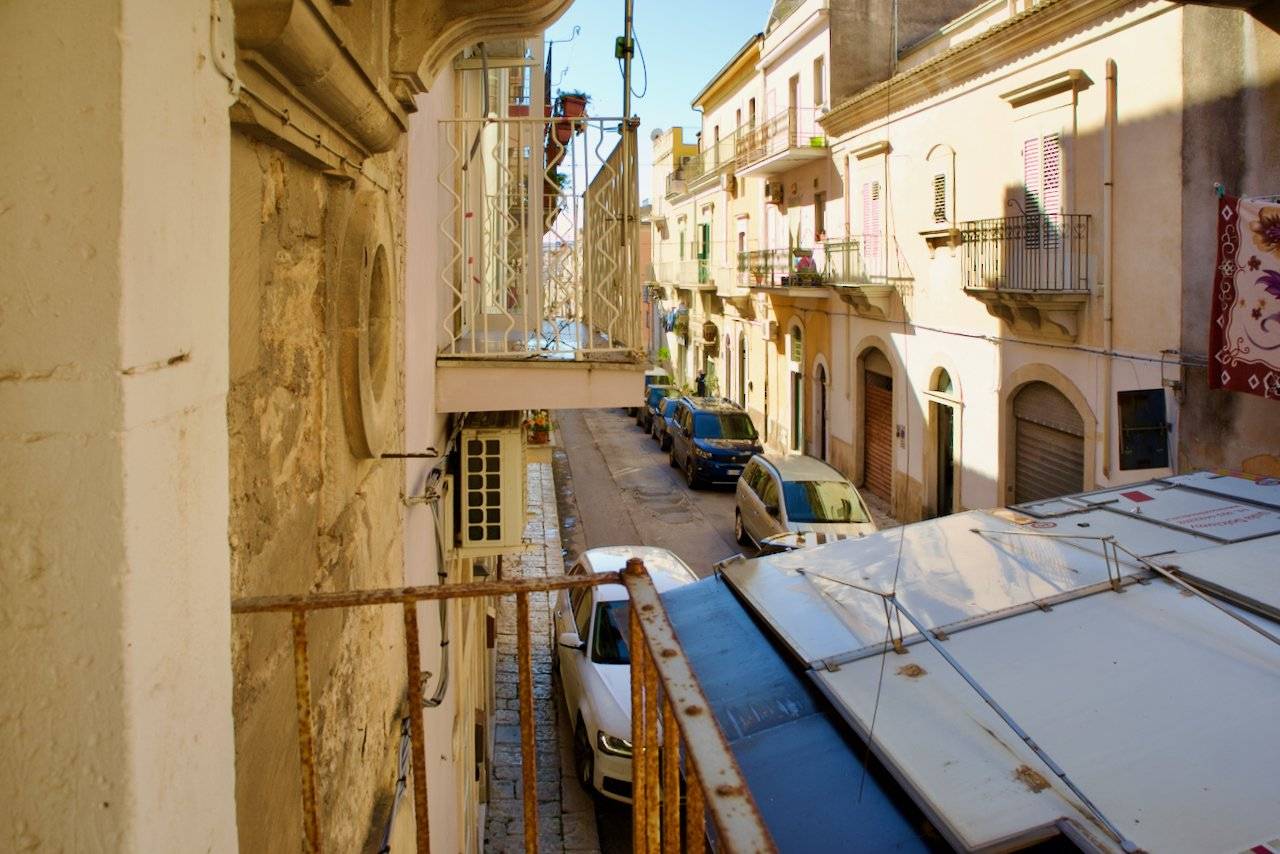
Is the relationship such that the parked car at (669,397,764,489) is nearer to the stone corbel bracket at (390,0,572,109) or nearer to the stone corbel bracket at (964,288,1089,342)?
the stone corbel bracket at (964,288,1089,342)

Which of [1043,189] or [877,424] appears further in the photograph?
[877,424]

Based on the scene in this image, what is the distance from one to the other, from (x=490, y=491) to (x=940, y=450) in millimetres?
12742

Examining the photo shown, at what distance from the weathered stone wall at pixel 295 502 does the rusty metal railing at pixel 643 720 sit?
0.09 m

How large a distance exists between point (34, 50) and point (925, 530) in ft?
19.9

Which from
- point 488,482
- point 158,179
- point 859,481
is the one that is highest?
point 158,179

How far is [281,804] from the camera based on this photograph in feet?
7.07

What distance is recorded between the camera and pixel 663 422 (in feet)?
87.1

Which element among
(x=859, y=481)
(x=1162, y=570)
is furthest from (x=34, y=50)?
(x=859, y=481)

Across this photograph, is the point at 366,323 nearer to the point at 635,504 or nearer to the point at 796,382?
the point at 635,504

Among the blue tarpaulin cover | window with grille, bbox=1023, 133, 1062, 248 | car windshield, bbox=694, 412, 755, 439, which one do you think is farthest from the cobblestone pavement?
car windshield, bbox=694, 412, 755, 439

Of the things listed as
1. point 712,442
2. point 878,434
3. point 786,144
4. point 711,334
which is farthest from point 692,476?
point 711,334

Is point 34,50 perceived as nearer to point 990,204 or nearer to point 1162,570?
point 1162,570

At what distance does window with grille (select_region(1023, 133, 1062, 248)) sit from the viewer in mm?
13711

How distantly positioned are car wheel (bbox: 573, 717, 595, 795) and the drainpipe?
7.68 meters
